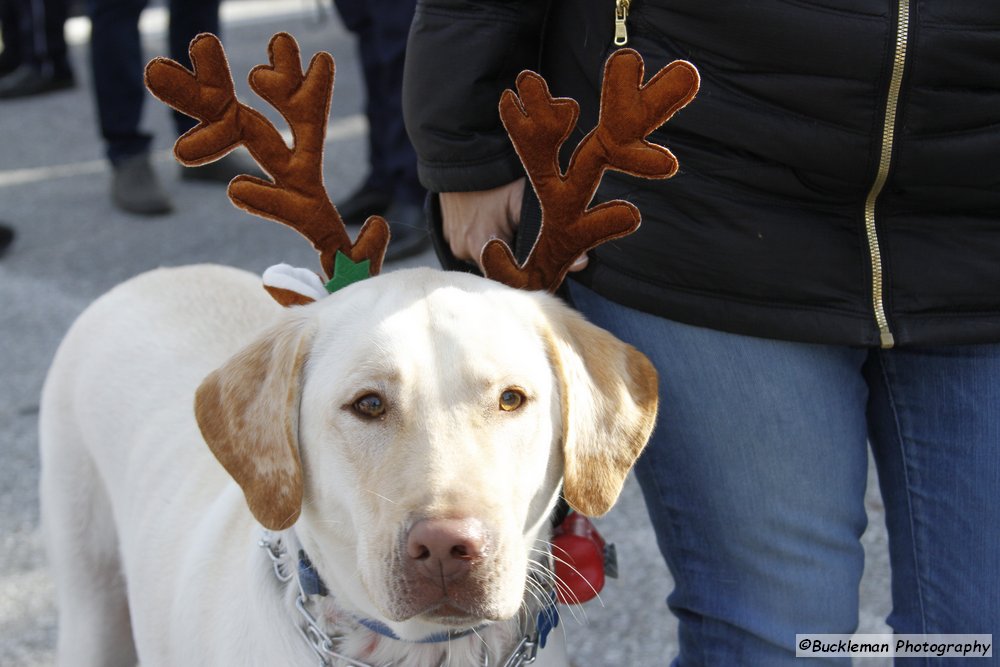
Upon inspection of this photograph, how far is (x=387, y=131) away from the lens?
547 centimetres

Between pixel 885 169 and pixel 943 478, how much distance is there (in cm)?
57

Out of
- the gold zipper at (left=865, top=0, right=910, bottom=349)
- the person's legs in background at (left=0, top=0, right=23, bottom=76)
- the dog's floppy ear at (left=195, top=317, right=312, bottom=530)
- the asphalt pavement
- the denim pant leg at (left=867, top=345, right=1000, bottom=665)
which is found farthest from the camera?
the person's legs in background at (left=0, top=0, right=23, bottom=76)

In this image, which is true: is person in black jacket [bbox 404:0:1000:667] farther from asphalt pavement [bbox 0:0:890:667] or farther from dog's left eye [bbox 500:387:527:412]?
asphalt pavement [bbox 0:0:890:667]

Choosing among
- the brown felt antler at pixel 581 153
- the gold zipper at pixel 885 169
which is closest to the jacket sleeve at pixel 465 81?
the brown felt antler at pixel 581 153

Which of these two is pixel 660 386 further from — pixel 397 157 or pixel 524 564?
pixel 397 157

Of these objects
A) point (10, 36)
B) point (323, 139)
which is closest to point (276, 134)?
point (323, 139)

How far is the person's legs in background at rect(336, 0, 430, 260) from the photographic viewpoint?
17.0ft

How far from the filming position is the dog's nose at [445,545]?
1578 millimetres

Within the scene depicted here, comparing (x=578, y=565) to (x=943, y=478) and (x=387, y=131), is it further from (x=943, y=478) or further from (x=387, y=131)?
(x=387, y=131)

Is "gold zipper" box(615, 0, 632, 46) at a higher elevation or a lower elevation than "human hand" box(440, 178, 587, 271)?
higher

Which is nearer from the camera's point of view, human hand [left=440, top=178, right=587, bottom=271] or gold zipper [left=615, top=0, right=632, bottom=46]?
gold zipper [left=615, top=0, right=632, bottom=46]

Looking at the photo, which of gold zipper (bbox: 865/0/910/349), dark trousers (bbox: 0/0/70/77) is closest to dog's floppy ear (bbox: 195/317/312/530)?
gold zipper (bbox: 865/0/910/349)

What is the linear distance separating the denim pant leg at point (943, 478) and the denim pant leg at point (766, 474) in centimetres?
7

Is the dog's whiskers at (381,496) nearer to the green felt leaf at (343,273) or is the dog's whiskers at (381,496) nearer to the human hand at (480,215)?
the green felt leaf at (343,273)
